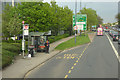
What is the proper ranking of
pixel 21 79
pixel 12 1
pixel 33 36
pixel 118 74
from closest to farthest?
pixel 21 79, pixel 118 74, pixel 33 36, pixel 12 1

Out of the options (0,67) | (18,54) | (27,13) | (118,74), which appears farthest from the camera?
(27,13)

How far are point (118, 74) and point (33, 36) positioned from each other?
45.8 ft

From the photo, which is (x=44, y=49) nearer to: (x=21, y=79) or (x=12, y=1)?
(x=21, y=79)

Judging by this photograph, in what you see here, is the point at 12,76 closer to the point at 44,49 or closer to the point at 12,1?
the point at 44,49

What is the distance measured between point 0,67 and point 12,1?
164ft

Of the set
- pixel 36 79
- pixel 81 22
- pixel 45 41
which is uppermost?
pixel 81 22

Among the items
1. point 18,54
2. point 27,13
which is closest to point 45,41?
point 18,54

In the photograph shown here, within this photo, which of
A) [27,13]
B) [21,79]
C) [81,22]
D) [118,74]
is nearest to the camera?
[21,79]

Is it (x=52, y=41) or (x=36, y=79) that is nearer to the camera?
(x=36, y=79)

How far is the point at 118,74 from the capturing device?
12625mm

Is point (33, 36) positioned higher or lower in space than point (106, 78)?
higher

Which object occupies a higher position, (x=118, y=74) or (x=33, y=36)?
(x=33, y=36)

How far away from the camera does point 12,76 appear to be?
39.4ft

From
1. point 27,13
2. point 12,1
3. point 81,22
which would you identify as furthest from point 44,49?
point 12,1
